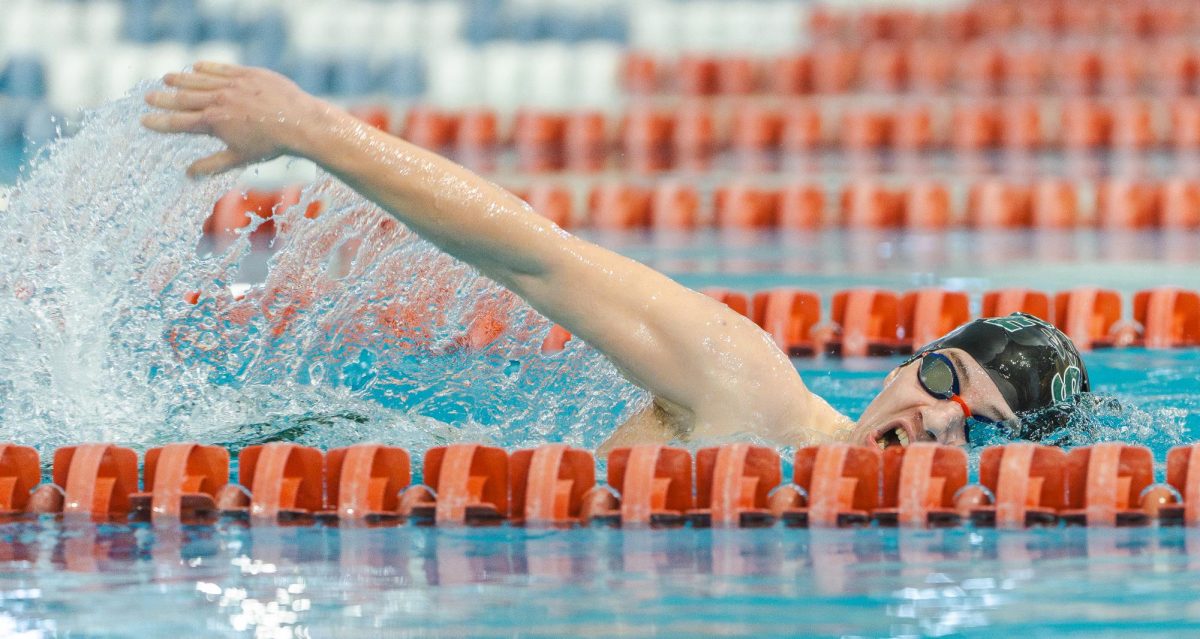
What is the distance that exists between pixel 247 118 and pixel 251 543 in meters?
0.75

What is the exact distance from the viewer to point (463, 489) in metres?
2.92

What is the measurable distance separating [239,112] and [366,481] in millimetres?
733

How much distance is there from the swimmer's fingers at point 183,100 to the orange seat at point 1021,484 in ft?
5.07

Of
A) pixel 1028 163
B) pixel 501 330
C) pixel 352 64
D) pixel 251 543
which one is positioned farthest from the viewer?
pixel 352 64

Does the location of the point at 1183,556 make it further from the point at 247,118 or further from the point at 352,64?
the point at 352,64

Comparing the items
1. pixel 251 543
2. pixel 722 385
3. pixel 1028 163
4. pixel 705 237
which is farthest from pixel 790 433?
pixel 1028 163

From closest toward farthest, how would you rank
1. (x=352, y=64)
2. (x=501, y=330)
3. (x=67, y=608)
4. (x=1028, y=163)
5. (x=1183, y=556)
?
(x=67, y=608) → (x=1183, y=556) → (x=501, y=330) → (x=1028, y=163) → (x=352, y=64)

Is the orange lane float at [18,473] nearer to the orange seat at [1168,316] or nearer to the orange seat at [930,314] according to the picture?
the orange seat at [930,314]

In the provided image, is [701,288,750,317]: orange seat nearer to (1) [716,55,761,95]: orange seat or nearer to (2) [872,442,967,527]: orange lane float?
(2) [872,442,967,527]: orange lane float

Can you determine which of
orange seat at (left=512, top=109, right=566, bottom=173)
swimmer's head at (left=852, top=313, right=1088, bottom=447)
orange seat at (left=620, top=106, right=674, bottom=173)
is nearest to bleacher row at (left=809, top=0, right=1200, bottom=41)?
orange seat at (left=620, top=106, right=674, bottom=173)

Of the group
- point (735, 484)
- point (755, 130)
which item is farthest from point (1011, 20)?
point (735, 484)

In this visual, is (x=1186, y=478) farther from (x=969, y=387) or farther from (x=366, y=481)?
(x=366, y=481)

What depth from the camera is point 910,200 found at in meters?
6.76

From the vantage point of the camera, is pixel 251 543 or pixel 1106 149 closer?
pixel 251 543
